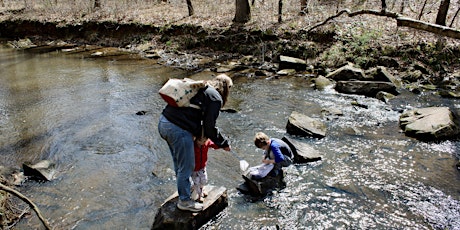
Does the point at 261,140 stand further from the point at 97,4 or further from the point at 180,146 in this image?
the point at 97,4

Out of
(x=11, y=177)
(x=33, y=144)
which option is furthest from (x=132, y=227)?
(x=33, y=144)

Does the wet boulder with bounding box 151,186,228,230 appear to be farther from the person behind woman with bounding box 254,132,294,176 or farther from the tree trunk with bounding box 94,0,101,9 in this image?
the tree trunk with bounding box 94,0,101,9

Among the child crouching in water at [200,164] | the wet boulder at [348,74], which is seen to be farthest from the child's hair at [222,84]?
the wet boulder at [348,74]

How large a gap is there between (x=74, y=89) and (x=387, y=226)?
461 inches

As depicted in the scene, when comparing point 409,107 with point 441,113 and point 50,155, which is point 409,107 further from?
point 50,155

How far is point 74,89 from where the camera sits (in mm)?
12812

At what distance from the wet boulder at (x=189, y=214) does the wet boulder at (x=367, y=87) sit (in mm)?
7526

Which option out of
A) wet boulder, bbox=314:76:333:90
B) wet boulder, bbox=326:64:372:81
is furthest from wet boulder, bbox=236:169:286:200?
wet boulder, bbox=326:64:372:81

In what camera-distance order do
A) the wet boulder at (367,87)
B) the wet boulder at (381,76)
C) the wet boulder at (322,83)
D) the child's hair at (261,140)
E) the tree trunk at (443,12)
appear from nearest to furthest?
the child's hair at (261,140) < the wet boulder at (367,87) < the wet boulder at (381,76) < the wet boulder at (322,83) < the tree trunk at (443,12)

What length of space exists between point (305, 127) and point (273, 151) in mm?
2757

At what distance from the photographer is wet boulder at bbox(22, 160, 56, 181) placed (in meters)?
6.59

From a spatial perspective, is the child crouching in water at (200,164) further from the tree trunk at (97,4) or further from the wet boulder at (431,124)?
the tree trunk at (97,4)

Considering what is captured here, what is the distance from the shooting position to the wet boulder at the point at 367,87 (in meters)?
11.2

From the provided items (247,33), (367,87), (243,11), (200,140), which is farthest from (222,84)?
(243,11)
